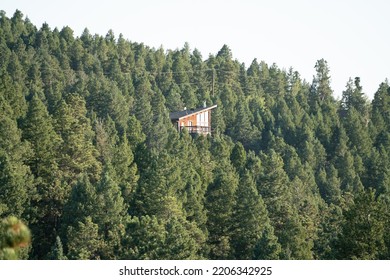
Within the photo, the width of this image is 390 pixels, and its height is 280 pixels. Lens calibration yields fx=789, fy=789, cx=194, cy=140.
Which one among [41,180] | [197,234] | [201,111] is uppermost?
[201,111]

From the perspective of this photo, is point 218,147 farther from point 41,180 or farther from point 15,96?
point 41,180

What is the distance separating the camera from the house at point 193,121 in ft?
264

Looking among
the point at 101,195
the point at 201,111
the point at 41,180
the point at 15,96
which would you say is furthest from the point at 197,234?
the point at 201,111

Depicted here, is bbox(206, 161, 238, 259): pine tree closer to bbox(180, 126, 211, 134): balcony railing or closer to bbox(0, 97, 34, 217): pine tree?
bbox(0, 97, 34, 217): pine tree

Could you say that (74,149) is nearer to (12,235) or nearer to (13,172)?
(13,172)

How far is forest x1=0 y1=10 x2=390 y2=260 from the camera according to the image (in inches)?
1559

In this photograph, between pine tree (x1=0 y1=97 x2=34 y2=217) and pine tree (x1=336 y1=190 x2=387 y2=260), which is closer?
pine tree (x1=336 y1=190 x2=387 y2=260)

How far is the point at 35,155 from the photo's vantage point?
49.2m

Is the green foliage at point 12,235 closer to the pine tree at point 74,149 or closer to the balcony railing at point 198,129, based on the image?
the pine tree at point 74,149

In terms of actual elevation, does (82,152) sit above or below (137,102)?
below

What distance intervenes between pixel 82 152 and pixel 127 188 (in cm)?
564

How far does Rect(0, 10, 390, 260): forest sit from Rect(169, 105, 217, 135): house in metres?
2.45

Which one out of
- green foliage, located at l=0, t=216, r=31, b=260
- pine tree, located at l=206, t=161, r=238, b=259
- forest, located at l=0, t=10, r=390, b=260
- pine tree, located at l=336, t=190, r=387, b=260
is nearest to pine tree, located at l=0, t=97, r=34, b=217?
forest, located at l=0, t=10, r=390, b=260

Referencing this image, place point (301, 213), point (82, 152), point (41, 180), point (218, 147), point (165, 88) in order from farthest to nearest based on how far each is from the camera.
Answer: point (165, 88), point (218, 147), point (301, 213), point (82, 152), point (41, 180)
